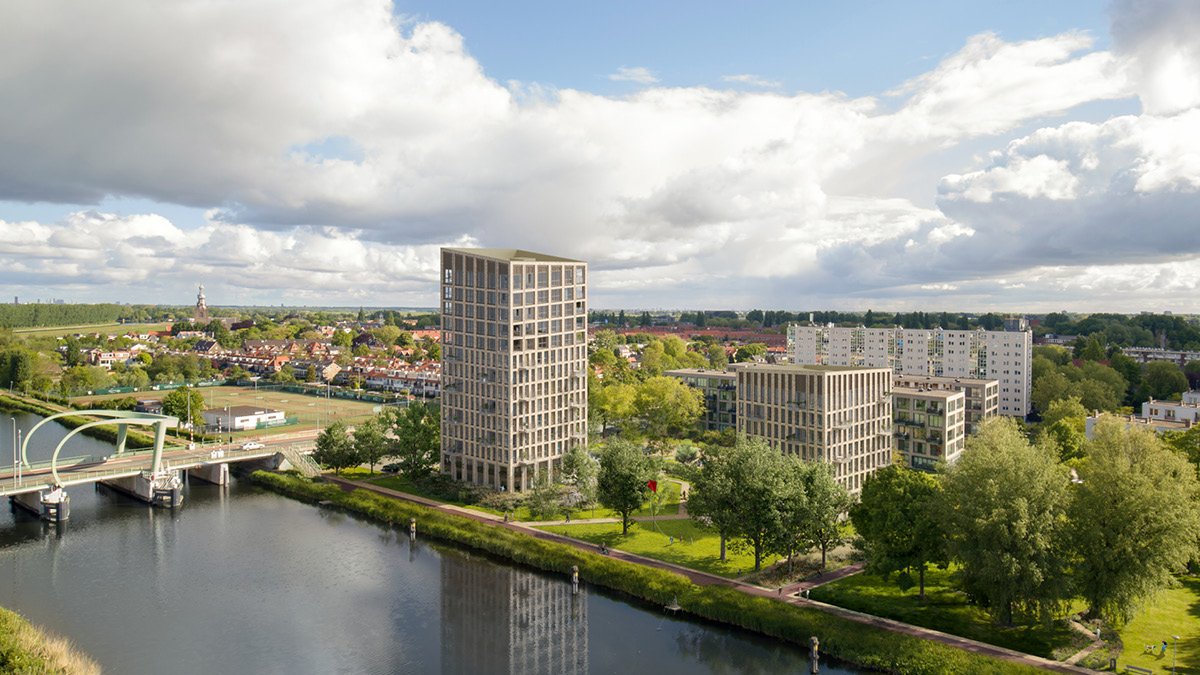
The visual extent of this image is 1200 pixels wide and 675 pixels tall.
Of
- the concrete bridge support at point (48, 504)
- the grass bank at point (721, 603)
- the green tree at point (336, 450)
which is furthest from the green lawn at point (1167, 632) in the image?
the concrete bridge support at point (48, 504)

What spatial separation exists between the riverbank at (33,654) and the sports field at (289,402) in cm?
7655

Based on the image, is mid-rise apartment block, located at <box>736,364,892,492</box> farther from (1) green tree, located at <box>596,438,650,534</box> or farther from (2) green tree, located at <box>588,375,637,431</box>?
(2) green tree, located at <box>588,375,637,431</box>

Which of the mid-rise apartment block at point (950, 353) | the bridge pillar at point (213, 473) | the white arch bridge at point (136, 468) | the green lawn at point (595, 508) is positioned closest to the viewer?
the green lawn at point (595, 508)

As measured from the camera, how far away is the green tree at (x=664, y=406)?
340 ft

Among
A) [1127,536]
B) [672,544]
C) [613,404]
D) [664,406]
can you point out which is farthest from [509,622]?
[613,404]

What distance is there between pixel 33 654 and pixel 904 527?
51.8 meters

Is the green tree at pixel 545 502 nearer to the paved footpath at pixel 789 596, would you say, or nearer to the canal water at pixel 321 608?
the paved footpath at pixel 789 596

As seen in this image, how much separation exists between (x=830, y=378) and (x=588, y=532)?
1056 inches

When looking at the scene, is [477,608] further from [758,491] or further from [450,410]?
[450,410]

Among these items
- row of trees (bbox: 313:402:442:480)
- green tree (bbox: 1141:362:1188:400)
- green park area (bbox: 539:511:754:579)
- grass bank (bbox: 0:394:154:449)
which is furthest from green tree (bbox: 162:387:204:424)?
green tree (bbox: 1141:362:1188:400)

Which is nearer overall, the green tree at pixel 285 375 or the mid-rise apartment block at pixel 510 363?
the mid-rise apartment block at pixel 510 363

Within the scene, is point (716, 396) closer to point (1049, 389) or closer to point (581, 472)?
point (581, 472)

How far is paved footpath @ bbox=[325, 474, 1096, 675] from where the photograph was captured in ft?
136

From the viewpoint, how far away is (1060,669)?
40.0 m
